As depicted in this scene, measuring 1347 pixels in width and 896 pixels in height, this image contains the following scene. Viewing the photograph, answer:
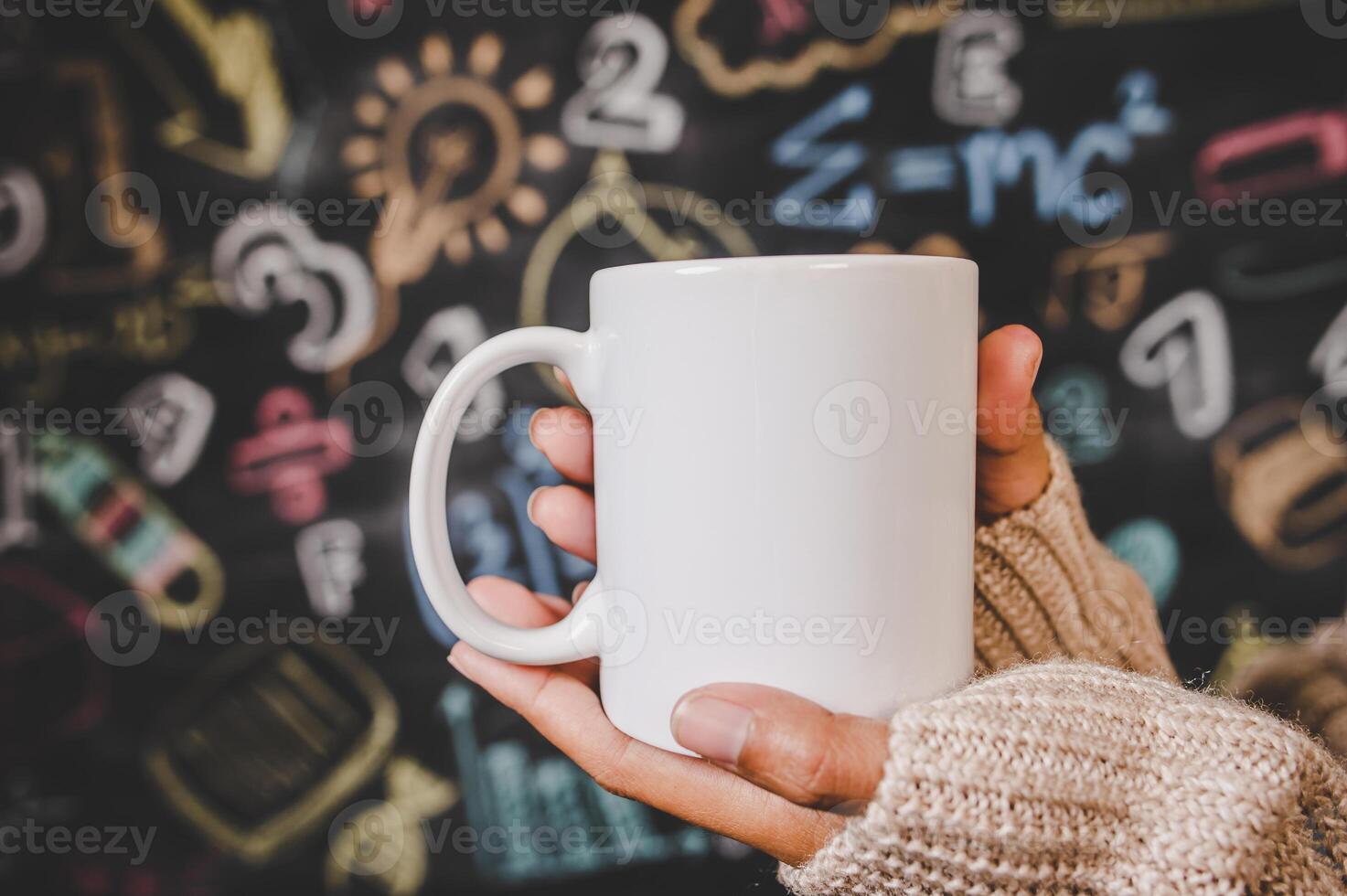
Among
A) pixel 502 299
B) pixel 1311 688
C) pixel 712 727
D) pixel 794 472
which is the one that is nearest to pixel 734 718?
pixel 712 727

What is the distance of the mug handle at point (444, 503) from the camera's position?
1.69 feet

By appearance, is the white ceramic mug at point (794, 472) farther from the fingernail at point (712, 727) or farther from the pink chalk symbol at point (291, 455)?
the pink chalk symbol at point (291, 455)

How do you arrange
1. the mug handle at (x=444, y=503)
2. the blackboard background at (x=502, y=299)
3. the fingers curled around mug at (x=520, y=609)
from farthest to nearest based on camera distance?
the blackboard background at (x=502, y=299) < the fingers curled around mug at (x=520, y=609) < the mug handle at (x=444, y=503)

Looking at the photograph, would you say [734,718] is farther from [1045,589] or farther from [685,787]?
[1045,589]

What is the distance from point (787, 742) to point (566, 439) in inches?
14.3

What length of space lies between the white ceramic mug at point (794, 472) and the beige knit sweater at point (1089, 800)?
0.05 m

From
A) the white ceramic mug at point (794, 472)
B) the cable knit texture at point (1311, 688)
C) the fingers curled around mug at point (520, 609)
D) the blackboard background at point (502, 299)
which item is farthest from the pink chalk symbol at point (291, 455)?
the cable knit texture at point (1311, 688)

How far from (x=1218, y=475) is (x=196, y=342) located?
61.7 inches

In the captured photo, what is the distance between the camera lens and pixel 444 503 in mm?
516

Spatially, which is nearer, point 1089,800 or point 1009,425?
point 1089,800

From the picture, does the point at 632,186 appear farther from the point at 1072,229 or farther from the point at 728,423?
the point at 728,423

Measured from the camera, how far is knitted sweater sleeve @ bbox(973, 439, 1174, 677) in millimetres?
662

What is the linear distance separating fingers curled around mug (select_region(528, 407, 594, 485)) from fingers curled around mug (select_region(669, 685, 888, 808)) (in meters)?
0.29

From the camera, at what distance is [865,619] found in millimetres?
448
